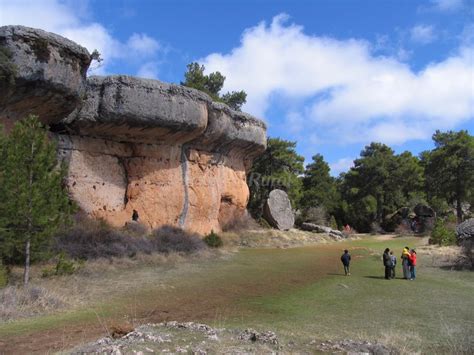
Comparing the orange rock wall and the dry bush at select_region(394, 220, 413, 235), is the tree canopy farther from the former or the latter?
the orange rock wall

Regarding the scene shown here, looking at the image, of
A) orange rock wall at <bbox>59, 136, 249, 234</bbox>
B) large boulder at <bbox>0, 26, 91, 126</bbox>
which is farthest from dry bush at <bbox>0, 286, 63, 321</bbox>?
orange rock wall at <bbox>59, 136, 249, 234</bbox>

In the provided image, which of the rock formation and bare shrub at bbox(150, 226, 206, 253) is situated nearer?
the rock formation

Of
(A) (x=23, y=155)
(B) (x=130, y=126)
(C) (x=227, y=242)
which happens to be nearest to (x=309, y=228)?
(C) (x=227, y=242)

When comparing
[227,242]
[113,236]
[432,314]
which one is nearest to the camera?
[432,314]

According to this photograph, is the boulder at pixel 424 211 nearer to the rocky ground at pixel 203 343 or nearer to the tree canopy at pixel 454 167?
the tree canopy at pixel 454 167

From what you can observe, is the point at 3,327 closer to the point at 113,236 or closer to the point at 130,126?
the point at 113,236

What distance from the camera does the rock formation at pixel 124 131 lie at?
1562 cm

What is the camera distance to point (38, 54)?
15148 mm

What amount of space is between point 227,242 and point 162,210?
17.7 ft

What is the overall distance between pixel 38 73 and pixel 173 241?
31.9 feet

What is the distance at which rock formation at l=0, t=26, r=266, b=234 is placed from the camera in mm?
15617

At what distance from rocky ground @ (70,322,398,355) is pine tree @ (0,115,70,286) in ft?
20.4

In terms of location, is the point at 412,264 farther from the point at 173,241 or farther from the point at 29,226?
the point at 29,226

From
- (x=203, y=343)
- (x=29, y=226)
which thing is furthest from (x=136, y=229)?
(x=203, y=343)
